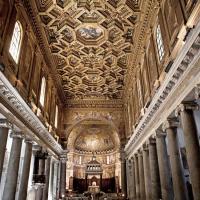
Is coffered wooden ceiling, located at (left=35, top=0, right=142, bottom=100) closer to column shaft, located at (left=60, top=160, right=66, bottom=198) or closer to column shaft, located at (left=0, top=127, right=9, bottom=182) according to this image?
column shaft, located at (left=0, top=127, right=9, bottom=182)

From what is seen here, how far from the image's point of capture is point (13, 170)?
34.5 ft

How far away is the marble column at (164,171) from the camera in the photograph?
1056 cm

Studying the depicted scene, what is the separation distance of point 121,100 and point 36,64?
38.9 feet

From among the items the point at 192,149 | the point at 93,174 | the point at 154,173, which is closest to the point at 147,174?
the point at 154,173

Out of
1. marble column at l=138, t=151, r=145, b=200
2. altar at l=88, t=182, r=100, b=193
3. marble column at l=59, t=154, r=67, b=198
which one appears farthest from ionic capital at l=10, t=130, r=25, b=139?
altar at l=88, t=182, r=100, b=193

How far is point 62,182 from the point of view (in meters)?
21.3

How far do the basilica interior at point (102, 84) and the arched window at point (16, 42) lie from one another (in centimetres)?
5

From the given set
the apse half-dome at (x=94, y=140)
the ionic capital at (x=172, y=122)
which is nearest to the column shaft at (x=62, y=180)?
the apse half-dome at (x=94, y=140)

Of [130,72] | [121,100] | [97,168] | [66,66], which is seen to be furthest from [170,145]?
[97,168]

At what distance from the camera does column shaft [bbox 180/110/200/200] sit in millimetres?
7273

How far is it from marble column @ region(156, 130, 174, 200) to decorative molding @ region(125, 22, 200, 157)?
68cm

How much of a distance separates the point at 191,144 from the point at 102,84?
46.3 ft

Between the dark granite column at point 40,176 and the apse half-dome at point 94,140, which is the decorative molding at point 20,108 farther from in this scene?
the apse half-dome at point 94,140

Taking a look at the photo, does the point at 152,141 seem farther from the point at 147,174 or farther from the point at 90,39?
the point at 90,39
